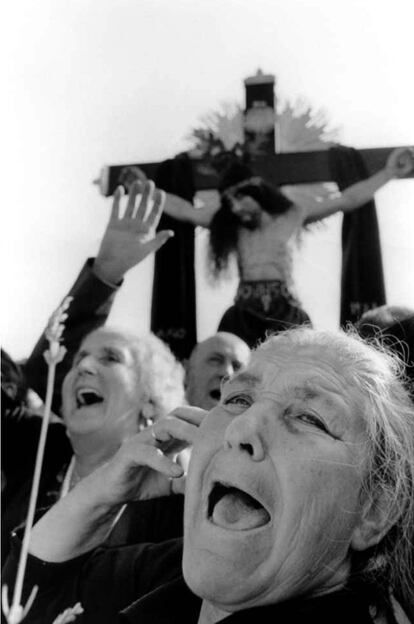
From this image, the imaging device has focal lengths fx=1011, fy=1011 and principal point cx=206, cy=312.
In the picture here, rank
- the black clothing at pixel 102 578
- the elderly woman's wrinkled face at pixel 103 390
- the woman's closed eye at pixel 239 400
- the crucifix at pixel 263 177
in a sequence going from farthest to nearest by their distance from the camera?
the crucifix at pixel 263 177
the elderly woman's wrinkled face at pixel 103 390
the black clothing at pixel 102 578
the woman's closed eye at pixel 239 400

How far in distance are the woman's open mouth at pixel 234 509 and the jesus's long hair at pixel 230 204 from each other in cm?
85

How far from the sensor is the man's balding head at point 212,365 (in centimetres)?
175

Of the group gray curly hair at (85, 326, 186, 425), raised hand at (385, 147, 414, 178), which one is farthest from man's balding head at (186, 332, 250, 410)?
raised hand at (385, 147, 414, 178)

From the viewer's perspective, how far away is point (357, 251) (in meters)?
1.79

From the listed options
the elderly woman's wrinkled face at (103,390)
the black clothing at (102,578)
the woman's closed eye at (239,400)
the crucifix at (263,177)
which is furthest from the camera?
the crucifix at (263,177)

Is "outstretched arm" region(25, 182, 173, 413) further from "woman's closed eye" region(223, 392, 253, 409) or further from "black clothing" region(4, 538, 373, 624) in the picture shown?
"woman's closed eye" region(223, 392, 253, 409)

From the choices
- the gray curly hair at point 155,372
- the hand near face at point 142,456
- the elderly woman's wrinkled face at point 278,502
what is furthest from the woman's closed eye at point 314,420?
the gray curly hair at point 155,372

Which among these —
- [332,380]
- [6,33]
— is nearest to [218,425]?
[332,380]

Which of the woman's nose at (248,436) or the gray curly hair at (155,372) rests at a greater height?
the woman's nose at (248,436)

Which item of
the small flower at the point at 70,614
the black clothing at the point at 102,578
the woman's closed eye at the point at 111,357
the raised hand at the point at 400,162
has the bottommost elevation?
the small flower at the point at 70,614

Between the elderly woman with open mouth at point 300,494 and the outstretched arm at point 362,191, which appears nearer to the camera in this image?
the elderly woman with open mouth at point 300,494

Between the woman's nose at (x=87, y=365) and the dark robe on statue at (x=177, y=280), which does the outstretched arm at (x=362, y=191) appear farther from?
the woman's nose at (x=87, y=365)

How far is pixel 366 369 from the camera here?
108cm

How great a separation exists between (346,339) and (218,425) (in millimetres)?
175
